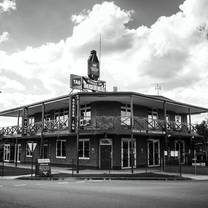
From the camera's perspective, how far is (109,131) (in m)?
22.8

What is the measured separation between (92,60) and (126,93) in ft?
28.5

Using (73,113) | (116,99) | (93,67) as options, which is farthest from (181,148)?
(73,113)

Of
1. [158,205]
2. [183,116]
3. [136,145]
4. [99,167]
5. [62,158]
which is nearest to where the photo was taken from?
[158,205]

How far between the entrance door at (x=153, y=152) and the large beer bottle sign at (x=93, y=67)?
325 inches

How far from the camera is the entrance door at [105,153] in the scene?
81.9ft

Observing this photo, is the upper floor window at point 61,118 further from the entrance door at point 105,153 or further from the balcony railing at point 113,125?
the entrance door at point 105,153

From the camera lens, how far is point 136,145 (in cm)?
2686

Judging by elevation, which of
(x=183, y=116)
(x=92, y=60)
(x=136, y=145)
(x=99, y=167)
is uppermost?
(x=92, y=60)

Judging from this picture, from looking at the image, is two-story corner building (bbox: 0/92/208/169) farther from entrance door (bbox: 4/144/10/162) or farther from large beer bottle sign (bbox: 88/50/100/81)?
entrance door (bbox: 4/144/10/162)

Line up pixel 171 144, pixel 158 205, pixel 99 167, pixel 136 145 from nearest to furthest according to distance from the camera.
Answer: pixel 158 205, pixel 99 167, pixel 136 145, pixel 171 144

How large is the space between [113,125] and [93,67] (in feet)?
26.7

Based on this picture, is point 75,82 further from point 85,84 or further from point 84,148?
point 84,148

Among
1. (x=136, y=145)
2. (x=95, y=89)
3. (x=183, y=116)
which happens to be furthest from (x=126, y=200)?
(x=183, y=116)

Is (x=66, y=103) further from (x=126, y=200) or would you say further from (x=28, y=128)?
(x=126, y=200)
